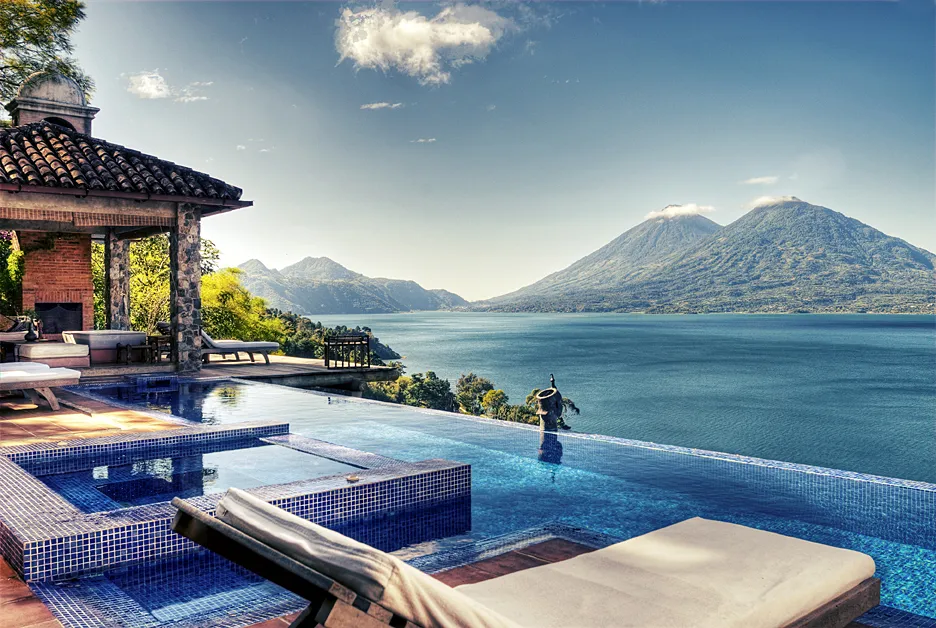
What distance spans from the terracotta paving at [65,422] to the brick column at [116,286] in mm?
6493

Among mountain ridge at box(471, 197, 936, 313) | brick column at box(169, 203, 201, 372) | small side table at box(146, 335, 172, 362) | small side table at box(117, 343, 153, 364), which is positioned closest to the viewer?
brick column at box(169, 203, 201, 372)

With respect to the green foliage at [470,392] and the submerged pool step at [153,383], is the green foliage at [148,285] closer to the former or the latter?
the submerged pool step at [153,383]

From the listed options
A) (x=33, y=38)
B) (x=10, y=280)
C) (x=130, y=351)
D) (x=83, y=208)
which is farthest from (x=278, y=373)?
(x=33, y=38)

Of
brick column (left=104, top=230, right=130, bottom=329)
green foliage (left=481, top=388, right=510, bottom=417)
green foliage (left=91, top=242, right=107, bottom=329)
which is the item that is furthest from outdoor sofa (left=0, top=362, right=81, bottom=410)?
green foliage (left=481, top=388, right=510, bottom=417)

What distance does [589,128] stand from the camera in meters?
76.2

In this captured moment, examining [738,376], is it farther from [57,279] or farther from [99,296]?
[57,279]

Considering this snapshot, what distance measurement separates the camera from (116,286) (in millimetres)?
15289

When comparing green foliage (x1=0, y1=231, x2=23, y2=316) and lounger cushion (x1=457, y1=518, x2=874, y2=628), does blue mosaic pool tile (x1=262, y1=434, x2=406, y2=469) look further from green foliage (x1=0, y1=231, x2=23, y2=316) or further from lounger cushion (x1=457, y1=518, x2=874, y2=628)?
green foliage (x1=0, y1=231, x2=23, y2=316)

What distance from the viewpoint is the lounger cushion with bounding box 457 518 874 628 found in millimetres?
2080

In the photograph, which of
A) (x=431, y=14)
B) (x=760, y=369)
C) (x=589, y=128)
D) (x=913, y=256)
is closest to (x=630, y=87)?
(x=589, y=128)

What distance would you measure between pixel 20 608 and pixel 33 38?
73.6 feet

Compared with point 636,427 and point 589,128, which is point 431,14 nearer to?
point 589,128

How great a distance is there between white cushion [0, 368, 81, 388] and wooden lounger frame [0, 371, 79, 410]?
1cm

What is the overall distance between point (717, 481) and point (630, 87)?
7365 centimetres
